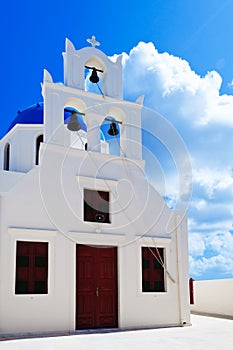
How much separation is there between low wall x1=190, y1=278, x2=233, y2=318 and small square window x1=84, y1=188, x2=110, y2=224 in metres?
7.01

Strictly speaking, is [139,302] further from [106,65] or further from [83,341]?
[106,65]

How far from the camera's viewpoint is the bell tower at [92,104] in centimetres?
1355

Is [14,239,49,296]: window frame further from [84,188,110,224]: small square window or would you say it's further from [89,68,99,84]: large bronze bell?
[89,68,99,84]: large bronze bell

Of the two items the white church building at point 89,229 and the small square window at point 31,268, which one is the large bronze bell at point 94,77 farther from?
the small square window at point 31,268

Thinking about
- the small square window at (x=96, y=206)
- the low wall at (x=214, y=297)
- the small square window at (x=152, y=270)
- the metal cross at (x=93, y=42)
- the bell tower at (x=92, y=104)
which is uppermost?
the metal cross at (x=93, y=42)

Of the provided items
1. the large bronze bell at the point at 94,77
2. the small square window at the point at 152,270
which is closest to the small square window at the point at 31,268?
the small square window at the point at 152,270

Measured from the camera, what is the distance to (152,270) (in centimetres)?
1424

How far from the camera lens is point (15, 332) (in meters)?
11.6

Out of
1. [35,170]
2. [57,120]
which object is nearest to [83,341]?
[35,170]

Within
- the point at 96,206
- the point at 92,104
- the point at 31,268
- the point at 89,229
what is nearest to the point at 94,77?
the point at 92,104

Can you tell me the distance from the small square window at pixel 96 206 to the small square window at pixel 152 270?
5.72 feet

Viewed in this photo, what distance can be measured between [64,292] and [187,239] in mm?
4907

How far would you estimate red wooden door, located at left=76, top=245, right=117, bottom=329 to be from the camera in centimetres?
1281

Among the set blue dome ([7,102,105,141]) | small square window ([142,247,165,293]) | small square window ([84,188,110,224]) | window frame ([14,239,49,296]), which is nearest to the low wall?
small square window ([142,247,165,293])
